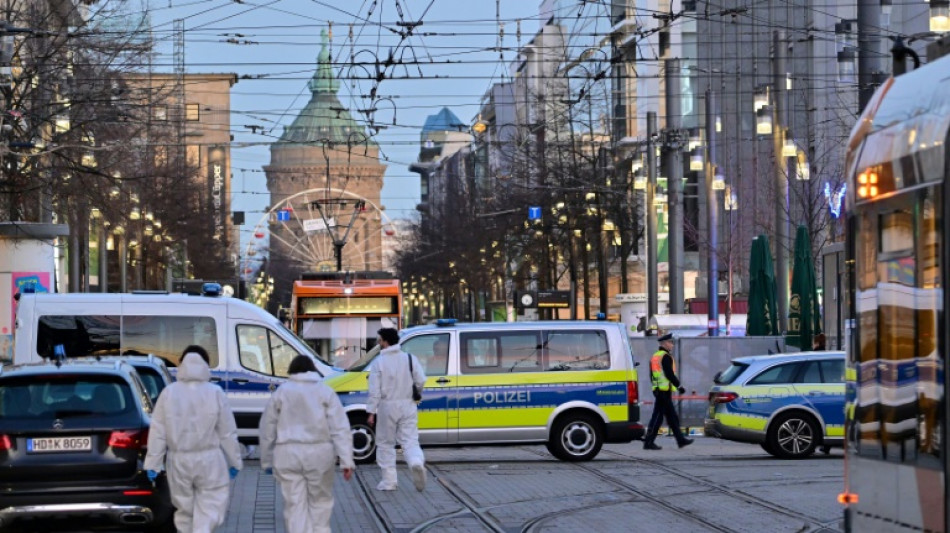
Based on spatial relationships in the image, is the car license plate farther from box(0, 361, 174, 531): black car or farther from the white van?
the white van

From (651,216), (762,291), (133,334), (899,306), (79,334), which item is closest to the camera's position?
(899,306)

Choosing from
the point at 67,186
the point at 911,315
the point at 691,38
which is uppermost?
the point at 691,38

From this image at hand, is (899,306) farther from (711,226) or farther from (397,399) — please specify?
(711,226)

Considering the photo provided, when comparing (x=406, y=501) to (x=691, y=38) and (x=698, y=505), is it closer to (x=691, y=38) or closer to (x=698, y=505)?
(x=698, y=505)

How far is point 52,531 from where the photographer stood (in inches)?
605

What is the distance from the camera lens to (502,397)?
23.8 meters

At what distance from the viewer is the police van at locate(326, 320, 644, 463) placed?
78.1 ft

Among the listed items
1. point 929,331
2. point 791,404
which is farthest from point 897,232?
point 791,404

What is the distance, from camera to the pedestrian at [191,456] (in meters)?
12.7

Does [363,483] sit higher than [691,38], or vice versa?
[691,38]

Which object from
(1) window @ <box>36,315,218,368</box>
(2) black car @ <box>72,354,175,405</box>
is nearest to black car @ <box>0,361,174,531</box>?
(2) black car @ <box>72,354,175,405</box>

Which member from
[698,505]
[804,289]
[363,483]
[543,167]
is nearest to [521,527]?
[698,505]

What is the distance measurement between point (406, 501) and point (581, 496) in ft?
5.83

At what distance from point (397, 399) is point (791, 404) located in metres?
7.54
